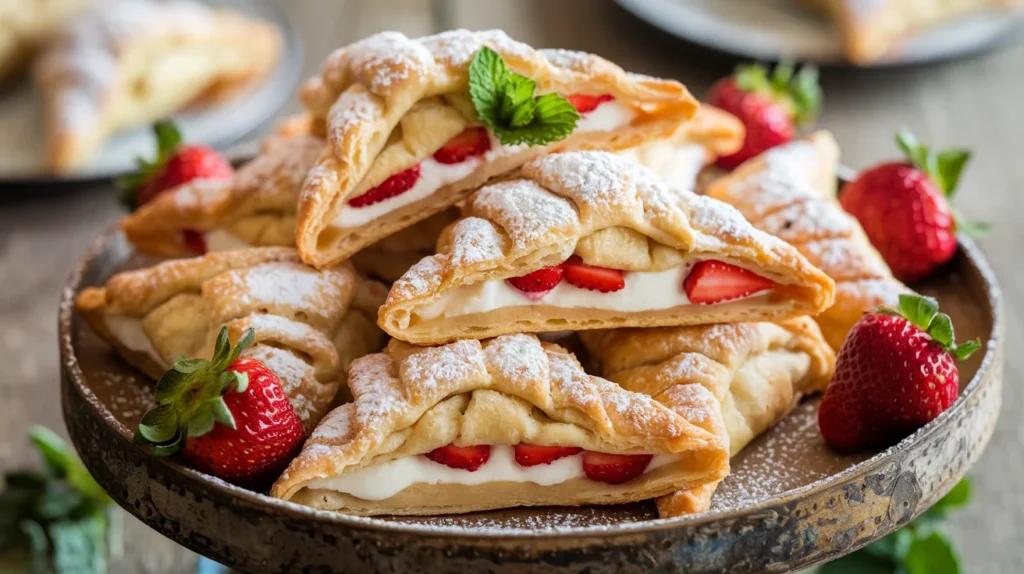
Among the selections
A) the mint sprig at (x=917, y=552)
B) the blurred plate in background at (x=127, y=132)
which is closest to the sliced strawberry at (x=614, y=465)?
the mint sprig at (x=917, y=552)

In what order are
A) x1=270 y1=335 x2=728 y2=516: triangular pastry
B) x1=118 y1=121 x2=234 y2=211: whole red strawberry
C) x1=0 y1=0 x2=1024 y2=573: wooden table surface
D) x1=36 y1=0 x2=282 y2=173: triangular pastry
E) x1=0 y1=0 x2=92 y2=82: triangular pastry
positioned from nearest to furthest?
x1=270 y1=335 x2=728 y2=516: triangular pastry
x1=118 y1=121 x2=234 y2=211: whole red strawberry
x1=0 y1=0 x2=1024 y2=573: wooden table surface
x1=36 y1=0 x2=282 y2=173: triangular pastry
x1=0 y1=0 x2=92 y2=82: triangular pastry

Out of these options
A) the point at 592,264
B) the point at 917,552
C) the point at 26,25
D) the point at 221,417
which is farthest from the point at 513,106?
the point at 26,25

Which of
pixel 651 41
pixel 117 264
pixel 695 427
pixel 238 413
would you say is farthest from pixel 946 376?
pixel 651 41

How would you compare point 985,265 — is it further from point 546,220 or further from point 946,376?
point 546,220

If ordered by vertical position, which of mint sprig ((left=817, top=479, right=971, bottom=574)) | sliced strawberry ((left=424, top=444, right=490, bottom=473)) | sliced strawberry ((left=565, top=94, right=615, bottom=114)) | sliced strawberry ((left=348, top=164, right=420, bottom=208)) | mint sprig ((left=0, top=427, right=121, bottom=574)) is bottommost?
mint sprig ((left=0, top=427, right=121, bottom=574))

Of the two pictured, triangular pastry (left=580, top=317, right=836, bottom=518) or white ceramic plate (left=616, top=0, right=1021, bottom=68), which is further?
white ceramic plate (left=616, top=0, right=1021, bottom=68)

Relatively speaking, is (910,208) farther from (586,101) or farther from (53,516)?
(53,516)

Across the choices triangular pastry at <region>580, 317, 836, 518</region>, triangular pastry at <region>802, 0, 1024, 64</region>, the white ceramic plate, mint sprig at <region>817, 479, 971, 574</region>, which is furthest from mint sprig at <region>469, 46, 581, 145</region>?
triangular pastry at <region>802, 0, 1024, 64</region>

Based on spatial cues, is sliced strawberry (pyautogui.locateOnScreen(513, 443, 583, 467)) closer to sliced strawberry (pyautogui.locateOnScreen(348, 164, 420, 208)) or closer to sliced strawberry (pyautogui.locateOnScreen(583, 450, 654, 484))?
sliced strawberry (pyautogui.locateOnScreen(583, 450, 654, 484))
